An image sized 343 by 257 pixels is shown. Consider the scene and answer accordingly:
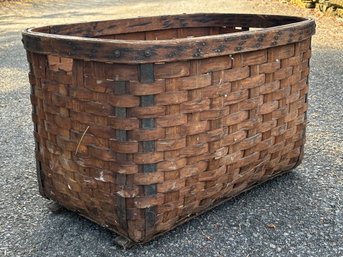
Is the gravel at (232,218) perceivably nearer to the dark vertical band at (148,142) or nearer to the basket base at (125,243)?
the basket base at (125,243)

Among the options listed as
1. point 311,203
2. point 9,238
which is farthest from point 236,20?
point 9,238

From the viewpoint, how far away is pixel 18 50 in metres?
5.54

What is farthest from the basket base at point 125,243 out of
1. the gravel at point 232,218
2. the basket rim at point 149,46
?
the basket rim at point 149,46

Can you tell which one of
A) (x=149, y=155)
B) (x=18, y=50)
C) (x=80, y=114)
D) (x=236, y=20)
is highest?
(x=236, y=20)

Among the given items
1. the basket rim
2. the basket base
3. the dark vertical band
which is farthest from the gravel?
the basket rim

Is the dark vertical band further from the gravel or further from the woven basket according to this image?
the gravel

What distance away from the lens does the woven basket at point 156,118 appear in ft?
4.73

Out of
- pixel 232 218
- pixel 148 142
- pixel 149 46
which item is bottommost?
pixel 232 218

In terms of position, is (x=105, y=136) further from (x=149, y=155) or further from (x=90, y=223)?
(x=90, y=223)

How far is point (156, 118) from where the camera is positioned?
147cm

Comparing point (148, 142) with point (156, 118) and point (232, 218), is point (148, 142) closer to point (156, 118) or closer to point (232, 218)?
point (156, 118)

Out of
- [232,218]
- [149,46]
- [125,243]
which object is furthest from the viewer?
[232,218]

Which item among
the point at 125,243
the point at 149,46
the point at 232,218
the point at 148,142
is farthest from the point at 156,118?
the point at 232,218

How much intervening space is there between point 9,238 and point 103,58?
0.77 metres
